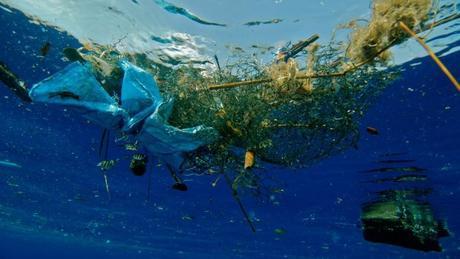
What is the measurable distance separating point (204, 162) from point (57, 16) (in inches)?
280

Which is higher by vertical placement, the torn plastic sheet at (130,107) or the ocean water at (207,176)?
the ocean water at (207,176)

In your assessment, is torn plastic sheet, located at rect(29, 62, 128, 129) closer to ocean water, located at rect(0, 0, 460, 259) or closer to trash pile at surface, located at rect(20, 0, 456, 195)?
trash pile at surface, located at rect(20, 0, 456, 195)

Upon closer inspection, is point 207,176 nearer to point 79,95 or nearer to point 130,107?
point 130,107

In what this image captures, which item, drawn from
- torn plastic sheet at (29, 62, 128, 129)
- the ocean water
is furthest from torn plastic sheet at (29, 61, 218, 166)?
the ocean water

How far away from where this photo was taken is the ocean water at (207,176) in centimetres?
896

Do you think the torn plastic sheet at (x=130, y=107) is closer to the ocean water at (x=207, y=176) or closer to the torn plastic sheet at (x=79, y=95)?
the torn plastic sheet at (x=79, y=95)

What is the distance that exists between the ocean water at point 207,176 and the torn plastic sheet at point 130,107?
56 cm

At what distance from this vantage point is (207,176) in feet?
61.5

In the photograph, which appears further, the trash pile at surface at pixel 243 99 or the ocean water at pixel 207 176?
the ocean water at pixel 207 176

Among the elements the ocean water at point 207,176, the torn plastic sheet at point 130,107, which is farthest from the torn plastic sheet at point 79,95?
the ocean water at point 207,176

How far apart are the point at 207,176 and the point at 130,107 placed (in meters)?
13.8

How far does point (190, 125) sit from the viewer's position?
5.77 metres

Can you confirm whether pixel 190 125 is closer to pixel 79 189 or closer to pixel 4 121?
pixel 4 121

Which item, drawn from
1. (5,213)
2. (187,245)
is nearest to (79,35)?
(187,245)
